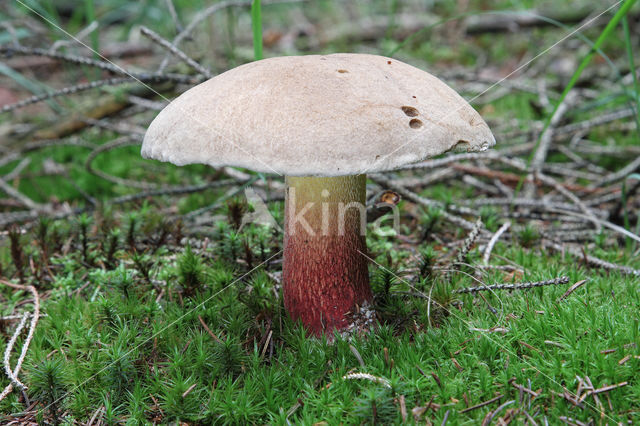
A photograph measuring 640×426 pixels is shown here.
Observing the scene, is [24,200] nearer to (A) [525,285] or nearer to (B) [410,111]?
(B) [410,111]

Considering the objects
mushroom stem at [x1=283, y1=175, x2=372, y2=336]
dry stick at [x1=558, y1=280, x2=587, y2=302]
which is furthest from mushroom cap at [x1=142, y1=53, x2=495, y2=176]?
dry stick at [x1=558, y1=280, x2=587, y2=302]

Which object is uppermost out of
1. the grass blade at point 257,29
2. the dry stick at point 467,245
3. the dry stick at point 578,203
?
the grass blade at point 257,29

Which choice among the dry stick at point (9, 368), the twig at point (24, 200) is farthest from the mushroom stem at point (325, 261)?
the twig at point (24, 200)

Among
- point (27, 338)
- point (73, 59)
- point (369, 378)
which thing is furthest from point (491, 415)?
point (73, 59)

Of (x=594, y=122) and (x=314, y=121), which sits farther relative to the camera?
(x=594, y=122)

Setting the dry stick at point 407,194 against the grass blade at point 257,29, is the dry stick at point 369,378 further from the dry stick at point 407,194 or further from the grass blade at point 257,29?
the grass blade at point 257,29

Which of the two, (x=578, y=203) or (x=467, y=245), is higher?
(x=578, y=203)

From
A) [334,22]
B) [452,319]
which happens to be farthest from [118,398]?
[334,22]

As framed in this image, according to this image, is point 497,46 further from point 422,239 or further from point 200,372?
point 200,372
